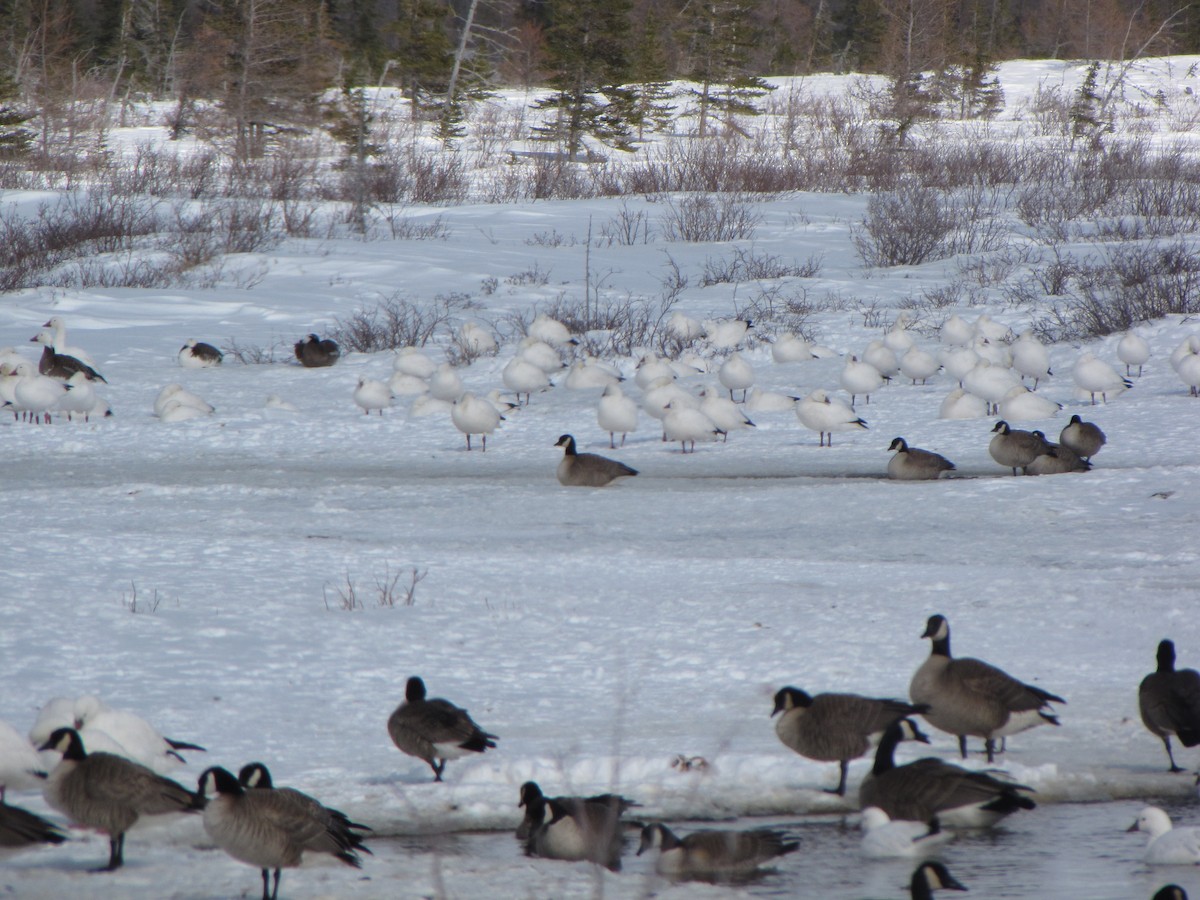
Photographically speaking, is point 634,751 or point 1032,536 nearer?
point 634,751

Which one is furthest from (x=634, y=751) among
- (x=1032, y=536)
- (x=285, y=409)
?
(x=285, y=409)

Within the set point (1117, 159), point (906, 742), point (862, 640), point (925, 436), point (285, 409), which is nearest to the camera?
point (906, 742)

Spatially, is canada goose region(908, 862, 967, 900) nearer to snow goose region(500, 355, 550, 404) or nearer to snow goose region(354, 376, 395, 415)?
snow goose region(500, 355, 550, 404)

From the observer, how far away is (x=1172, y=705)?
15.9 ft

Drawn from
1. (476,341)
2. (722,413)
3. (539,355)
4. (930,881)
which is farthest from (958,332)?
(930,881)

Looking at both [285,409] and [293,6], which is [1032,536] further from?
[293,6]

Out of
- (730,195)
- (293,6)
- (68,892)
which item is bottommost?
(68,892)

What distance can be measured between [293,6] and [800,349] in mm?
32111

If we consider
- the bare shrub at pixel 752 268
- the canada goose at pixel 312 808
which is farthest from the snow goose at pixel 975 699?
the bare shrub at pixel 752 268

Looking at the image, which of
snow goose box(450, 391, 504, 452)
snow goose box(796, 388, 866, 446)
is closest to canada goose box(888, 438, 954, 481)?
snow goose box(796, 388, 866, 446)

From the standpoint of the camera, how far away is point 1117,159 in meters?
27.2

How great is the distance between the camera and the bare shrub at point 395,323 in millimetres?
17047

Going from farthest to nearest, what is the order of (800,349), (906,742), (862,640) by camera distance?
(800,349) → (862,640) → (906,742)

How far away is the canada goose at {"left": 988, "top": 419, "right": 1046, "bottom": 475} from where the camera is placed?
9.88 metres
